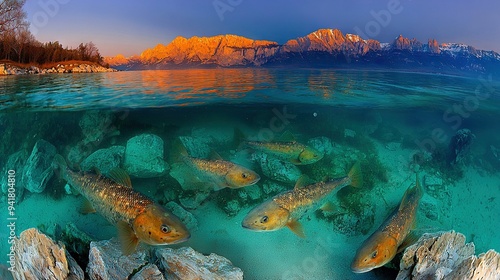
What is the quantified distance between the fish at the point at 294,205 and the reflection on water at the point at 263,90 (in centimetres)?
311

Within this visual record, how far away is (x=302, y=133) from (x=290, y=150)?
218cm

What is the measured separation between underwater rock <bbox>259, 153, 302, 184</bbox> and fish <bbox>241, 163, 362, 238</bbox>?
736mm

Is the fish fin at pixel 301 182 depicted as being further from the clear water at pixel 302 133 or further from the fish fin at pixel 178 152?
the fish fin at pixel 178 152

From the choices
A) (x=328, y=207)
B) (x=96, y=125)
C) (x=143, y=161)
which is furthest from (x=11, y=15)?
(x=328, y=207)

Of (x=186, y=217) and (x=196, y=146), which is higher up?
(x=196, y=146)

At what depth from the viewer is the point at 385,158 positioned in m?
4.98

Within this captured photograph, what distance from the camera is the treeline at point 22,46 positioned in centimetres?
728

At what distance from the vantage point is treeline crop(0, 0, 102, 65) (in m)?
7.28

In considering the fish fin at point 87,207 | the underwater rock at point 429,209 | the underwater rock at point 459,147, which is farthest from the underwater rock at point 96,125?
the underwater rock at point 459,147

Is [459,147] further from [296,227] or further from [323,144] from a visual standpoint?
[296,227]

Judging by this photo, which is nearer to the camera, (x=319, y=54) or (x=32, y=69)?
(x=319, y=54)

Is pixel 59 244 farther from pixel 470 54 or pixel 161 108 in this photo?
→ pixel 470 54

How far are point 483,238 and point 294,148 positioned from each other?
331 centimetres

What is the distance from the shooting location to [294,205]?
3396 millimetres
